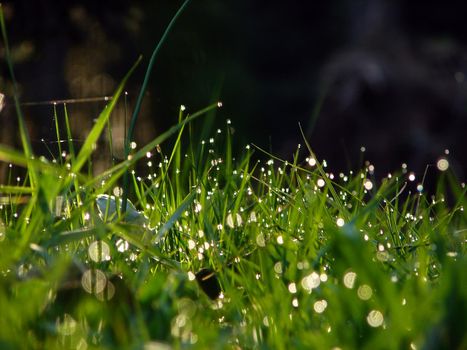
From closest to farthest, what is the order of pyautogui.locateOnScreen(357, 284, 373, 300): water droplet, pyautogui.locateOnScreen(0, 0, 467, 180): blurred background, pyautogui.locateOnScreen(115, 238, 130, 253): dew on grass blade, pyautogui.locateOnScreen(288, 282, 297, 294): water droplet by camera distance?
pyautogui.locateOnScreen(357, 284, 373, 300): water droplet, pyautogui.locateOnScreen(288, 282, 297, 294): water droplet, pyautogui.locateOnScreen(115, 238, 130, 253): dew on grass blade, pyautogui.locateOnScreen(0, 0, 467, 180): blurred background

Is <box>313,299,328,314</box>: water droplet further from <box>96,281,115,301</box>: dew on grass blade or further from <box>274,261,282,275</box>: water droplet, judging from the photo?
<box>96,281,115,301</box>: dew on grass blade

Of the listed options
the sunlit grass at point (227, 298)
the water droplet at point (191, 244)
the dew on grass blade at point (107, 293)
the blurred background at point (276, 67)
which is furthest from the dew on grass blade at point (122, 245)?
the blurred background at point (276, 67)

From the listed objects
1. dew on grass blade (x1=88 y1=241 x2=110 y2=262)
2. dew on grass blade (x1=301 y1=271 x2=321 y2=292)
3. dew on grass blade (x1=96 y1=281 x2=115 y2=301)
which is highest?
dew on grass blade (x1=96 y1=281 x2=115 y2=301)

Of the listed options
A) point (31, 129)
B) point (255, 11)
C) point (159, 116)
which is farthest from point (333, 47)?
point (31, 129)

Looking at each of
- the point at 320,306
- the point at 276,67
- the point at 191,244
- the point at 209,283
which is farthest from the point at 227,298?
the point at 276,67

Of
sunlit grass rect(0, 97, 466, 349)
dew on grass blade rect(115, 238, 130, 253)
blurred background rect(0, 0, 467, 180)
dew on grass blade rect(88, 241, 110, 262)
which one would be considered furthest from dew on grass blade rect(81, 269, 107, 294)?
blurred background rect(0, 0, 467, 180)

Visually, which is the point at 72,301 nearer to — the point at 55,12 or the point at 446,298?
the point at 446,298

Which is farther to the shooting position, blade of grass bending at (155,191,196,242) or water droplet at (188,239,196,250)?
water droplet at (188,239,196,250)

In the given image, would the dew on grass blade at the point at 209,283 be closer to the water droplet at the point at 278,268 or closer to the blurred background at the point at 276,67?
the water droplet at the point at 278,268
